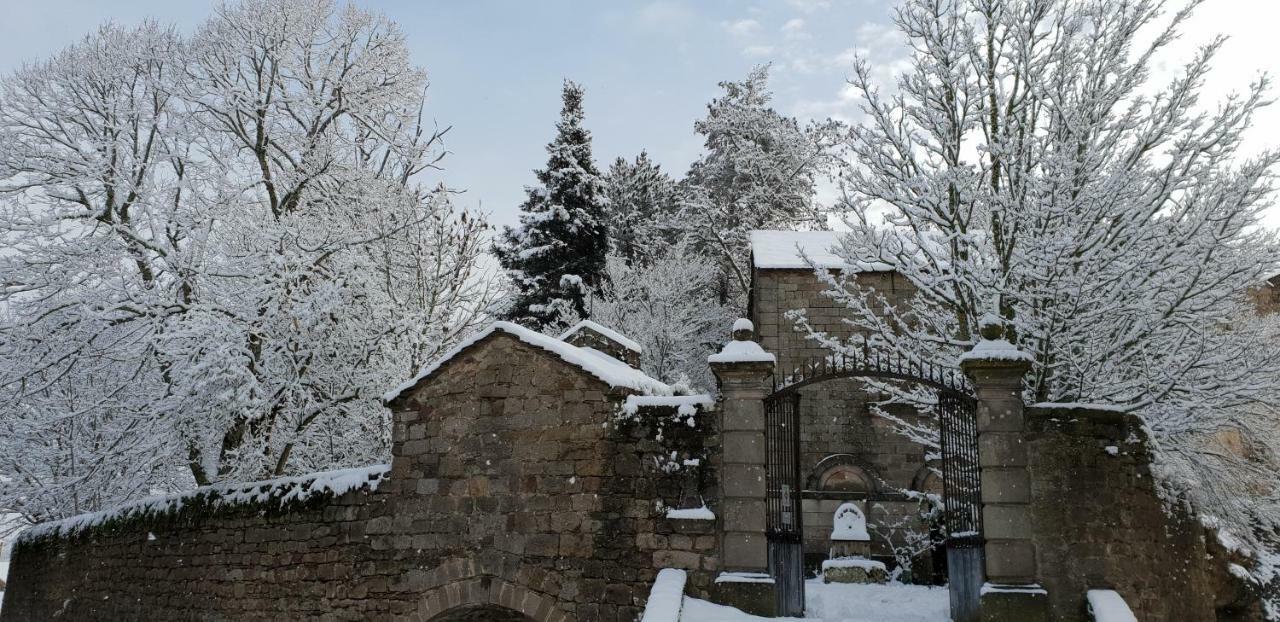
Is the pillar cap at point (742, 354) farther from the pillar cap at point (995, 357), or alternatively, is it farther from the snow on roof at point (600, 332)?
the snow on roof at point (600, 332)

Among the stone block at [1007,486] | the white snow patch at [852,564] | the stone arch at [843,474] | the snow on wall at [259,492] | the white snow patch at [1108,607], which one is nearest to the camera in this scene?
the white snow patch at [1108,607]

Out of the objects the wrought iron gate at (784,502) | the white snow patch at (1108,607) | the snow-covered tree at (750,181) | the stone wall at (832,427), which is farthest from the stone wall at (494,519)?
the snow-covered tree at (750,181)

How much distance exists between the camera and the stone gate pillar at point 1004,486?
7.09 m

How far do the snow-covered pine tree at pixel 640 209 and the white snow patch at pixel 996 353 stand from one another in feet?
74.7

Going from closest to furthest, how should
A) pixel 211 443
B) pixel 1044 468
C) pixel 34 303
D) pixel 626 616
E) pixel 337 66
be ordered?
1. pixel 1044 468
2. pixel 626 616
3. pixel 34 303
4. pixel 211 443
5. pixel 337 66

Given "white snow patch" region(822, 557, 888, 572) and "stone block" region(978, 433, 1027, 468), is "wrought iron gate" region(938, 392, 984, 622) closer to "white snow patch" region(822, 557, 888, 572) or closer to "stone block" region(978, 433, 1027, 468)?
"stone block" region(978, 433, 1027, 468)

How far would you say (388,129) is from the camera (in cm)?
1555

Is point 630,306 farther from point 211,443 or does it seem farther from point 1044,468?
point 1044,468

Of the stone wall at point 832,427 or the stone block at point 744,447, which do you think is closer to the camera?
the stone block at point 744,447

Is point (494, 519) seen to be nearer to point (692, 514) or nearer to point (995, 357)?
point (692, 514)

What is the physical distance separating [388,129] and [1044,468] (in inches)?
475

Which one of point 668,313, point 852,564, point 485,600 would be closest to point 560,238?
point 668,313

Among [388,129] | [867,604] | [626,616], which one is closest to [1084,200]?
[867,604]

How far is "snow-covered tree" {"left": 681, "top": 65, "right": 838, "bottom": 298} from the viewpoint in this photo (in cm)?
2938
